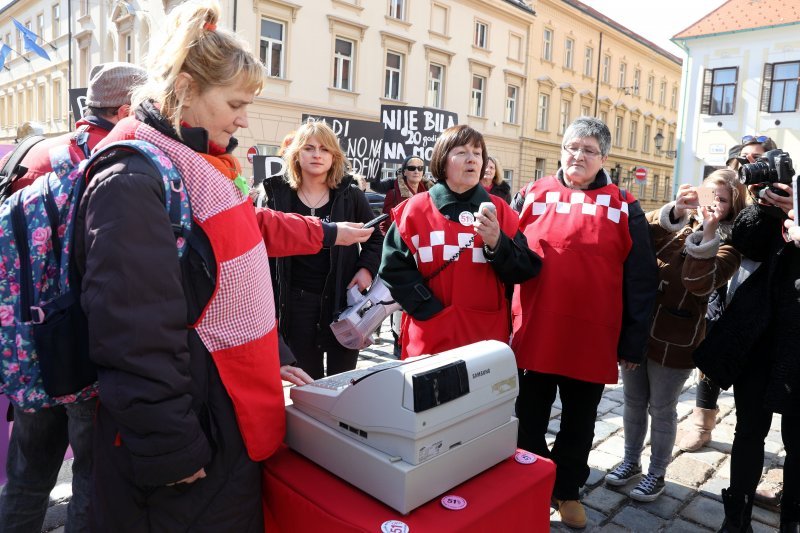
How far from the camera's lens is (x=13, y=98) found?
109ft

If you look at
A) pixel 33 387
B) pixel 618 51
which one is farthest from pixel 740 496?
pixel 618 51

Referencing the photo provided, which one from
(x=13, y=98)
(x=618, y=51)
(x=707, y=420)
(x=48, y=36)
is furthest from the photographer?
(x=618, y=51)

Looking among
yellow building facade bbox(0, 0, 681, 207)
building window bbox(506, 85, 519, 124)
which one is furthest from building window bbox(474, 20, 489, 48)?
building window bbox(506, 85, 519, 124)

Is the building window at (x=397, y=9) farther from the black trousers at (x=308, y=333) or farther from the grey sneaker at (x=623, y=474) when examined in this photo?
the grey sneaker at (x=623, y=474)

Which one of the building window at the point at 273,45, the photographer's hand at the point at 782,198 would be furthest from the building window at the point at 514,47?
the photographer's hand at the point at 782,198

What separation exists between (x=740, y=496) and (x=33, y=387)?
280 cm

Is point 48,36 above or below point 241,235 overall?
above

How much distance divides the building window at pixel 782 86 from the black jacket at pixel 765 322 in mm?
26438

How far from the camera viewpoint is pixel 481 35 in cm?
2658

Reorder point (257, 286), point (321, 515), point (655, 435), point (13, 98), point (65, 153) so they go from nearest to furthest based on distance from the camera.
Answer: point (321, 515)
point (257, 286)
point (65, 153)
point (655, 435)
point (13, 98)

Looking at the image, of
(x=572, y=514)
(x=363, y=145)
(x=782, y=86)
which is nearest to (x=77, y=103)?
(x=363, y=145)

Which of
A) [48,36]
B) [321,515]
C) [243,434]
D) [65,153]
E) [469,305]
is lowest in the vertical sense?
[321,515]

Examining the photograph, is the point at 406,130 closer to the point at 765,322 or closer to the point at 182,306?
the point at 765,322

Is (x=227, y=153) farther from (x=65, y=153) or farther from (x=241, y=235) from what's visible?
(x=65, y=153)
